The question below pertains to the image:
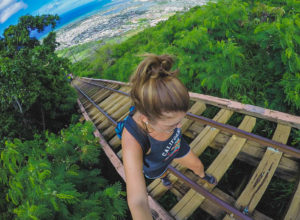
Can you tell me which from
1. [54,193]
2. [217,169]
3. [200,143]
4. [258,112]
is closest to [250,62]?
[258,112]

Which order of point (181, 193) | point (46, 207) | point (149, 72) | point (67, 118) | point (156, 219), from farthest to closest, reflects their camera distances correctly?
point (67, 118) < point (181, 193) < point (156, 219) < point (46, 207) < point (149, 72)

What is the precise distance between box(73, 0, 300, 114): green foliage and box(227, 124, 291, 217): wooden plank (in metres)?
1.51

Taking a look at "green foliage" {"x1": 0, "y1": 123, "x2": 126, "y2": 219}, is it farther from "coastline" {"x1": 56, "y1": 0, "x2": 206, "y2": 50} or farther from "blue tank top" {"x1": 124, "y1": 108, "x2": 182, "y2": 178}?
"coastline" {"x1": 56, "y1": 0, "x2": 206, "y2": 50}

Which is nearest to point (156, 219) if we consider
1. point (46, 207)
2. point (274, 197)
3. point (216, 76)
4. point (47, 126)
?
point (46, 207)

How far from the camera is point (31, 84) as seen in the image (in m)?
6.20

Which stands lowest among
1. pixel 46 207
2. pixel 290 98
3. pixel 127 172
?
pixel 290 98

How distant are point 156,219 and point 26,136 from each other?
6596mm

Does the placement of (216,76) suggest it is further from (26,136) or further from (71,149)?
(26,136)

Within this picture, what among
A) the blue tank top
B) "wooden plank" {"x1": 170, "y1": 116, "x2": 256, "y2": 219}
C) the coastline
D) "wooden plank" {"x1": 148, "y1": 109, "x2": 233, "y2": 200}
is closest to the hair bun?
the blue tank top

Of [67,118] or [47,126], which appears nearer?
[47,126]

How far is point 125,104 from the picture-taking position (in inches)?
231

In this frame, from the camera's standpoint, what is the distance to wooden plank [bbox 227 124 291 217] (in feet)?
6.91

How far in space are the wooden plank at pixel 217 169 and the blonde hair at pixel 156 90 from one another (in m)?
1.73

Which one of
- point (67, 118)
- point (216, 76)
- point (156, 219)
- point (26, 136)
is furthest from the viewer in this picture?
point (67, 118)
